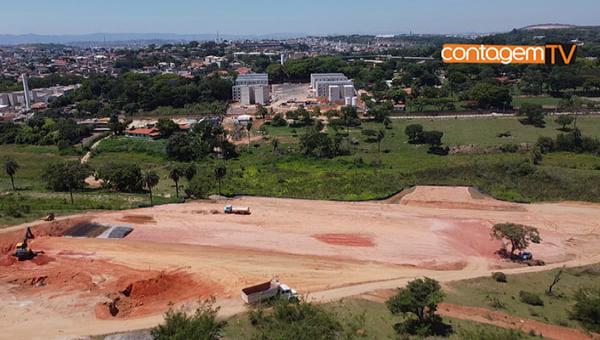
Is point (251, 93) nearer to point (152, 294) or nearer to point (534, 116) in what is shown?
point (534, 116)

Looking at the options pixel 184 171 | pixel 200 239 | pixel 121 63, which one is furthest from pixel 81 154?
pixel 121 63

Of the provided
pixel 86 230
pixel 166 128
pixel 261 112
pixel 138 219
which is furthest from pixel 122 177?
pixel 261 112

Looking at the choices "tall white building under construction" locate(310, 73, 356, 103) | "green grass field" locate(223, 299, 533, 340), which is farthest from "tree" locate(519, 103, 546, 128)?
"green grass field" locate(223, 299, 533, 340)

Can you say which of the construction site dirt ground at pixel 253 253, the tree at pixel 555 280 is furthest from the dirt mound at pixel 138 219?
the tree at pixel 555 280

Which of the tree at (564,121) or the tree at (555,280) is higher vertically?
the tree at (564,121)

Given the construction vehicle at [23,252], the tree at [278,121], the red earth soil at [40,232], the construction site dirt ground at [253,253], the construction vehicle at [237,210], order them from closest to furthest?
the construction site dirt ground at [253,253] < the construction vehicle at [23,252] < the red earth soil at [40,232] < the construction vehicle at [237,210] < the tree at [278,121]

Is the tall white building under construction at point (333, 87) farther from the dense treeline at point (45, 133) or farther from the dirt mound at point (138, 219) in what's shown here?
the dirt mound at point (138, 219)
